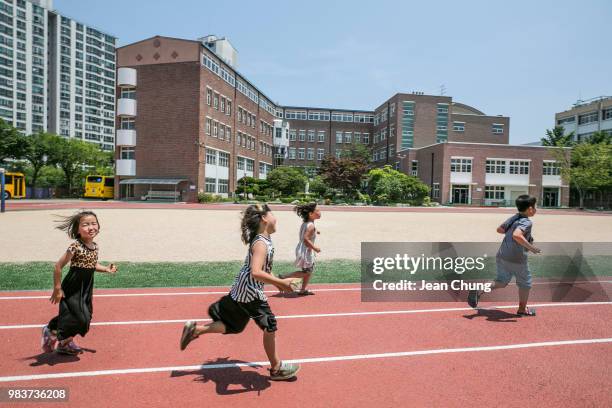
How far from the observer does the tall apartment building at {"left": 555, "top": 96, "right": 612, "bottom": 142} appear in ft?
227

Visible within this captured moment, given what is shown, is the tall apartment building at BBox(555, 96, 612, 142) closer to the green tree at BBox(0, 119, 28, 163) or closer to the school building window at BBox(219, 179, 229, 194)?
the school building window at BBox(219, 179, 229, 194)

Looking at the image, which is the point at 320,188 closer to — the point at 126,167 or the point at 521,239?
the point at 126,167

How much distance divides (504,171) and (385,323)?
60730 millimetres

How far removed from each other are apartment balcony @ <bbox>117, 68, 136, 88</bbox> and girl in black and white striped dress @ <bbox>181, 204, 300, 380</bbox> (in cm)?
5051

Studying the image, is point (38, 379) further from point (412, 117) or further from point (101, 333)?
point (412, 117)

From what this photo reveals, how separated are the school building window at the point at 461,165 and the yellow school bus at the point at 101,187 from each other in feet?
145

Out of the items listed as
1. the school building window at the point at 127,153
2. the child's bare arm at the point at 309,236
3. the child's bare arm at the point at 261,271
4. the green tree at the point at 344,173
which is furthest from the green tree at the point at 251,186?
the child's bare arm at the point at 261,271

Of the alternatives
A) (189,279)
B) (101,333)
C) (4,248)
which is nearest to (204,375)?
(101,333)

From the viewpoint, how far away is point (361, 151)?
254ft

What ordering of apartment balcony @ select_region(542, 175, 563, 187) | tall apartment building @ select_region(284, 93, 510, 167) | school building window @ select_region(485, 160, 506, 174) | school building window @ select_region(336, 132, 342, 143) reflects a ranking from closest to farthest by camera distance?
school building window @ select_region(485, 160, 506, 174)
apartment balcony @ select_region(542, 175, 563, 187)
tall apartment building @ select_region(284, 93, 510, 167)
school building window @ select_region(336, 132, 342, 143)

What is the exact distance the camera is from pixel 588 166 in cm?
5528

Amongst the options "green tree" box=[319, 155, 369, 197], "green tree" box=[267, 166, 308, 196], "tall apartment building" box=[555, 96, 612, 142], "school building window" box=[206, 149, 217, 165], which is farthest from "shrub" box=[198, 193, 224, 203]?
"tall apartment building" box=[555, 96, 612, 142]

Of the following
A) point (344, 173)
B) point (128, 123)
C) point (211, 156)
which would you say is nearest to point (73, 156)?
point (128, 123)

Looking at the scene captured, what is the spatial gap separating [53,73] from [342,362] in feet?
409
